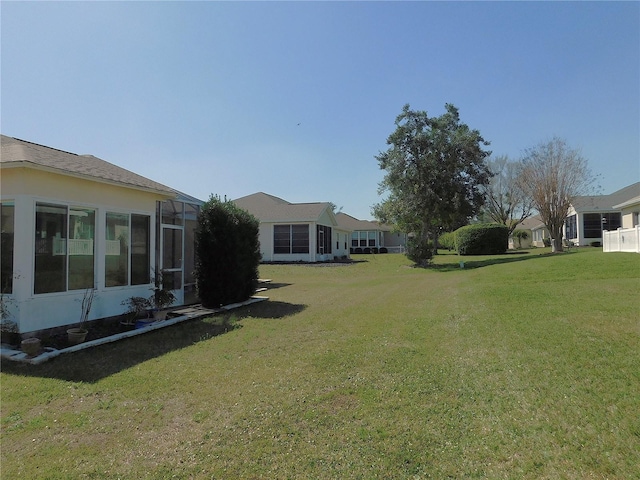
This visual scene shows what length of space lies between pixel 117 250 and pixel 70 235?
1.17m

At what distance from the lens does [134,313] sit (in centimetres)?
852

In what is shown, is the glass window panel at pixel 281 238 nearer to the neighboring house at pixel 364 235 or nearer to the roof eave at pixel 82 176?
the neighboring house at pixel 364 235

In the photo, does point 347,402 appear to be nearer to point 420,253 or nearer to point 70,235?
point 70,235

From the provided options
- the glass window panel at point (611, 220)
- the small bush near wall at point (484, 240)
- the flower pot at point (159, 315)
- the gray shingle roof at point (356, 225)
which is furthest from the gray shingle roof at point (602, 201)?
the flower pot at point (159, 315)

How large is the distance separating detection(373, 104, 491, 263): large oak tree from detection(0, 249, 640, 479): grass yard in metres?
17.6

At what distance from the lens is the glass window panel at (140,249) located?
9016 mm

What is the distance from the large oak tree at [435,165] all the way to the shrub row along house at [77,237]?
16.9 metres

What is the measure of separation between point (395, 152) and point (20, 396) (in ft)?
76.5

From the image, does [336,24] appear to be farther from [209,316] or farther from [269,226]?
A: [269,226]

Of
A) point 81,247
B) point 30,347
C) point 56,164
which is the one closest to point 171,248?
point 81,247

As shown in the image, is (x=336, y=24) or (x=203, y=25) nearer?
(x=203, y=25)

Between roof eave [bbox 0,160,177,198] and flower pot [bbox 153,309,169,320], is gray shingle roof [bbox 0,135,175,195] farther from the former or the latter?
flower pot [bbox 153,309,169,320]

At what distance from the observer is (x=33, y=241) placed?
22.4 ft

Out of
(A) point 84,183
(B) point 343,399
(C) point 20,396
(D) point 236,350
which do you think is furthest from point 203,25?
(B) point 343,399
